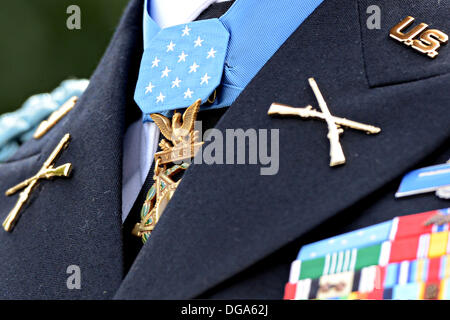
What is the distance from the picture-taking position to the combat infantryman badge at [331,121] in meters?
1.10

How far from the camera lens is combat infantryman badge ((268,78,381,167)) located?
43.2 inches

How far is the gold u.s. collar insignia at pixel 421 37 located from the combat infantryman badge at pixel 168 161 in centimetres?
31

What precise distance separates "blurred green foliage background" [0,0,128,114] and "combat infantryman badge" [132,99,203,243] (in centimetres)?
141

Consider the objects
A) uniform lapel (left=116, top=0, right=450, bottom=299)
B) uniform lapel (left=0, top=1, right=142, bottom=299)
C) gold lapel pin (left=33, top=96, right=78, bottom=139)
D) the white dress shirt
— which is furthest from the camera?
gold lapel pin (left=33, top=96, right=78, bottom=139)

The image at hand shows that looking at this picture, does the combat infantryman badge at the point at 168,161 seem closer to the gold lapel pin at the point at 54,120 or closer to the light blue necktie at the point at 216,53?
the light blue necktie at the point at 216,53

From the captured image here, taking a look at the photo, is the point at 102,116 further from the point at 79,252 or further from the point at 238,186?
the point at 238,186

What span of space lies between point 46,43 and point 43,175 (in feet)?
5.11

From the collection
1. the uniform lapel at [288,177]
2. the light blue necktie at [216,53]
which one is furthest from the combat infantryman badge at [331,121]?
the light blue necktie at [216,53]

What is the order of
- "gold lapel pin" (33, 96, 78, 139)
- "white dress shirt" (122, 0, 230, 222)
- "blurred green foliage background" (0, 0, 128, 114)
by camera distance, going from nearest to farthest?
"white dress shirt" (122, 0, 230, 222) < "gold lapel pin" (33, 96, 78, 139) < "blurred green foliage background" (0, 0, 128, 114)

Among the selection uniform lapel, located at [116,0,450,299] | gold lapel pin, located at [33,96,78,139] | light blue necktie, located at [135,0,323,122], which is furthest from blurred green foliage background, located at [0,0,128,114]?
uniform lapel, located at [116,0,450,299]

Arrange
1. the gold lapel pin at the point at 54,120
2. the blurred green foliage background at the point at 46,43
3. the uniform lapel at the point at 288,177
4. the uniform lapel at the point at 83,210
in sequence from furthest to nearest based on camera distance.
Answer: the blurred green foliage background at the point at 46,43
the gold lapel pin at the point at 54,120
the uniform lapel at the point at 83,210
the uniform lapel at the point at 288,177

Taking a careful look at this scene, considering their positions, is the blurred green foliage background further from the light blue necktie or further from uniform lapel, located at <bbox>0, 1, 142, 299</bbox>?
the light blue necktie

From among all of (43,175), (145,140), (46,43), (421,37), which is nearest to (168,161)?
(145,140)

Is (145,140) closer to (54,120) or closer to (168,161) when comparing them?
(168,161)
